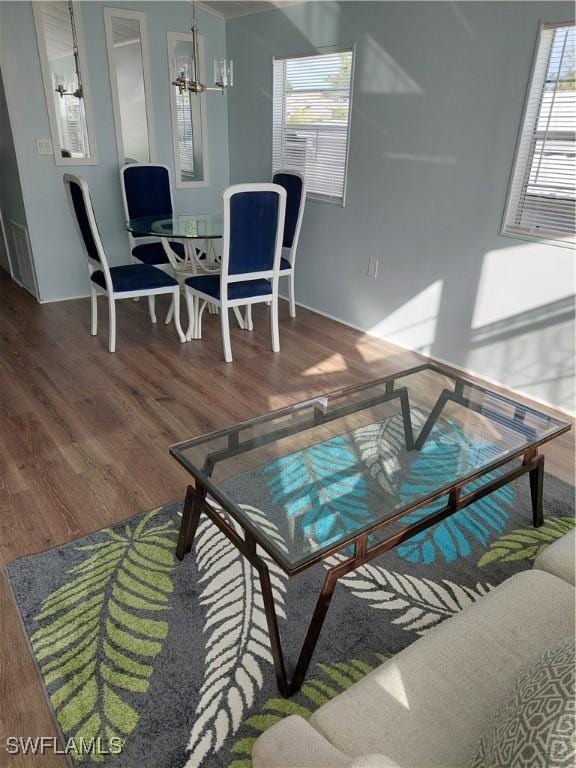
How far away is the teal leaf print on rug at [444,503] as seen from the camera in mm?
1703

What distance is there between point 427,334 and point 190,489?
7.69 feet

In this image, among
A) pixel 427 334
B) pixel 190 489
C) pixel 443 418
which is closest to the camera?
pixel 190 489

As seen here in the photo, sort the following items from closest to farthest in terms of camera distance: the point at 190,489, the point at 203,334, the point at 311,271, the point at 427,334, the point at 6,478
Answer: the point at 190,489, the point at 6,478, the point at 427,334, the point at 203,334, the point at 311,271

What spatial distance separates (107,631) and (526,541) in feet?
4.94

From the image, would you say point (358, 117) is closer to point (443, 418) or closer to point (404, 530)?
point (443, 418)

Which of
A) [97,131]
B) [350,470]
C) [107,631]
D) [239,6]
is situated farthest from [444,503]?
[239,6]

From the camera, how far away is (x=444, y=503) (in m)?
1.67

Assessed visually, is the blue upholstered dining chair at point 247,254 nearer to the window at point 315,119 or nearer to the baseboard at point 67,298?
the window at point 315,119

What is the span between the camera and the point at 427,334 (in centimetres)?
364

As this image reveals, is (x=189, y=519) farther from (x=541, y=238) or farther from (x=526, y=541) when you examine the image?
(x=541, y=238)

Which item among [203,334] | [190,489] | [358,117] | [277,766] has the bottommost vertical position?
[203,334]

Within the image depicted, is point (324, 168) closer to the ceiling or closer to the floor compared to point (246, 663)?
closer to the ceiling

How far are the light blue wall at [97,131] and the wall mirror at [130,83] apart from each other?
2.0 inches

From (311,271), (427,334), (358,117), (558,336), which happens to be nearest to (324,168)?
(358,117)
